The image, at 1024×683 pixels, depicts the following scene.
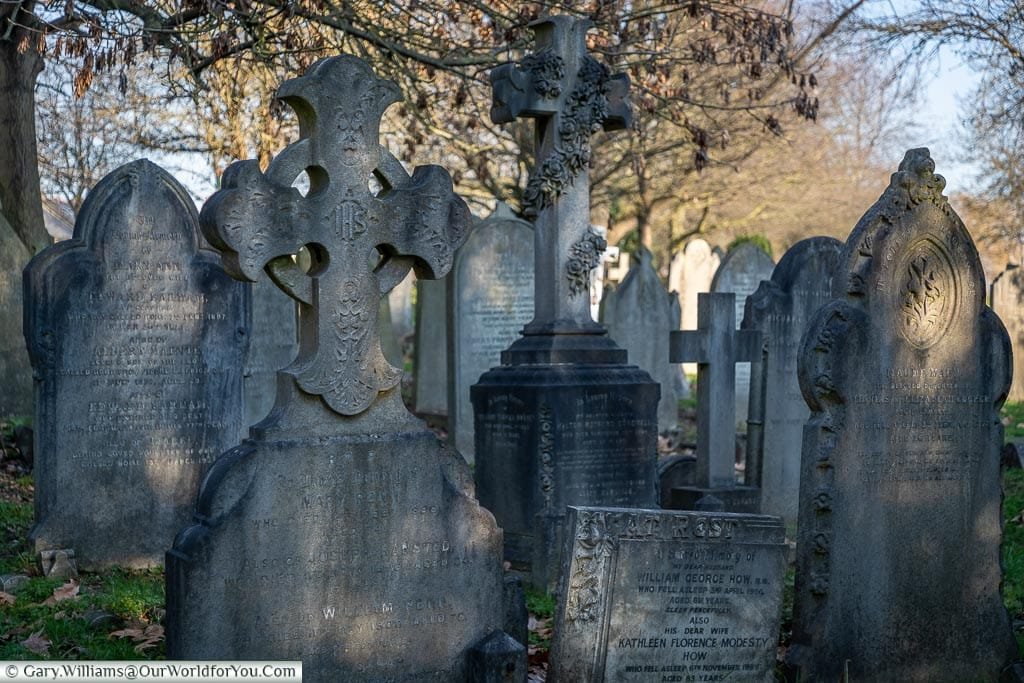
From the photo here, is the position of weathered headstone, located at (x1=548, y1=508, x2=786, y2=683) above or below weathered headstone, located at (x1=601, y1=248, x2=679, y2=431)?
below

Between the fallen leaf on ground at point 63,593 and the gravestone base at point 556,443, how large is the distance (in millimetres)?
2894

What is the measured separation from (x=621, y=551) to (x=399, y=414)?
113 centimetres

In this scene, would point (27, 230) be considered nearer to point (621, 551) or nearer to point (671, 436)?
point (671, 436)

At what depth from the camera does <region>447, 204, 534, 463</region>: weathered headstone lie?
44.4 feet

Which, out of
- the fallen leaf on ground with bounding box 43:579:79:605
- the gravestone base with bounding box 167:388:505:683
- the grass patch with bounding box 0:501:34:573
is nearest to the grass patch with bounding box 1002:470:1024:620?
the gravestone base with bounding box 167:388:505:683

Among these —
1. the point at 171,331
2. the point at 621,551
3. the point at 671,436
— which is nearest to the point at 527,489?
the point at 171,331

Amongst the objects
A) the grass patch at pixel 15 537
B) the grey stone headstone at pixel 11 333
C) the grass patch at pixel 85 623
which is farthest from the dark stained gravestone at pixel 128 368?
the grey stone headstone at pixel 11 333

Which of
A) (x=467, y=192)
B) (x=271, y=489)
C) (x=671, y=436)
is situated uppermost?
(x=467, y=192)

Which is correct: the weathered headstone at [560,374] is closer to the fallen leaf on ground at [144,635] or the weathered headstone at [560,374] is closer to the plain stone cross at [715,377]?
the plain stone cross at [715,377]

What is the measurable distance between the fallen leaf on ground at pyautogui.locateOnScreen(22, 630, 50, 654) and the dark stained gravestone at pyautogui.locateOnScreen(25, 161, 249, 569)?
1997mm

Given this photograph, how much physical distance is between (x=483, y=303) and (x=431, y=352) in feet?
7.94

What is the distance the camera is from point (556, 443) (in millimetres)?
8906

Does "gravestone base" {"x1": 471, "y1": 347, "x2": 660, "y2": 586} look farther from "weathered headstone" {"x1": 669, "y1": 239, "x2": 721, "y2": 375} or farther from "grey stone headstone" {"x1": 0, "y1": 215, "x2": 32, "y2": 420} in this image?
"weathered headstone" {"x1": 669, "y1": 239, "x2": 721, "y2": 375}

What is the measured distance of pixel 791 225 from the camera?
36719mm
